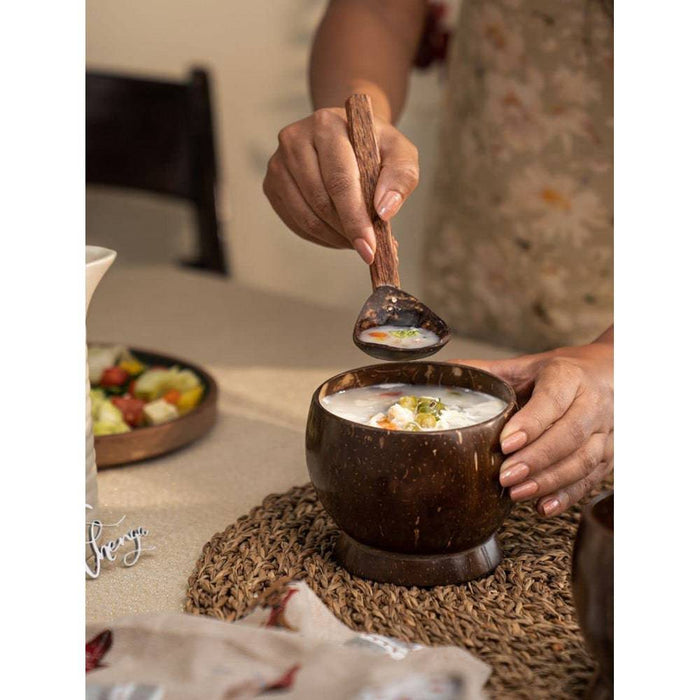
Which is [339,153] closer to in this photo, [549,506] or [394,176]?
[394,176]

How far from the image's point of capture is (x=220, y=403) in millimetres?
1284

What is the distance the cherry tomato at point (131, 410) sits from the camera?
1.14m

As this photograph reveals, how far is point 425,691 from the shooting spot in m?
0.62

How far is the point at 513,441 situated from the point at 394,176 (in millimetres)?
301

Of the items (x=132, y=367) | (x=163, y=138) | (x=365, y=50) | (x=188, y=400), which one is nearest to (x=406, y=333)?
(x=188, y=400)

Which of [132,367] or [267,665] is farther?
[132,367]

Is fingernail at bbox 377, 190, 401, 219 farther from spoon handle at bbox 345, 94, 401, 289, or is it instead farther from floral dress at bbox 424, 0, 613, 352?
floral dress at bbox 424, 0, 613, 352

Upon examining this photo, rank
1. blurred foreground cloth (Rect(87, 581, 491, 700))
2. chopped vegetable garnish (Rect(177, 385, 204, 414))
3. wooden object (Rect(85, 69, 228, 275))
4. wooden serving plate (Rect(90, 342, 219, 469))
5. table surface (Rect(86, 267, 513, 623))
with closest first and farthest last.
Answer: blurred foreground cloth (Rect(87, 581, 491, 700))
table surface (Rect(86, 267, 513, 623))
wooden serving plate (Rect(90, 342, 219, 469))
chopped vegetable garnish (Rect(177, 385, 204, 414))
wooden object (Rect(85, 69, 228, 275))

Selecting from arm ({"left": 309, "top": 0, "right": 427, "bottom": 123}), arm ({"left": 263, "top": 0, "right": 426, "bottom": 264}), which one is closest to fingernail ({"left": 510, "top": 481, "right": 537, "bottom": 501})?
arm ({"left": 263, "top": 0, "right": 426, "bottom": 264})

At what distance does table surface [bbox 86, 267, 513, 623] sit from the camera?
2.93 ft

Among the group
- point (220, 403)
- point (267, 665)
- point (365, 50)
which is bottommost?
point (220, 403)

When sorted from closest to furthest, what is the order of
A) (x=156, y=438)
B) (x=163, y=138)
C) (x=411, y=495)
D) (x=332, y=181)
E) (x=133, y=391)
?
(x=411, y=495) → (x=332, y=181) → (x=156, y=438) → (x=133, y=391) → (x=163, y=138)

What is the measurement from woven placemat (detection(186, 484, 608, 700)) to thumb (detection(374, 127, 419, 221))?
29cm
